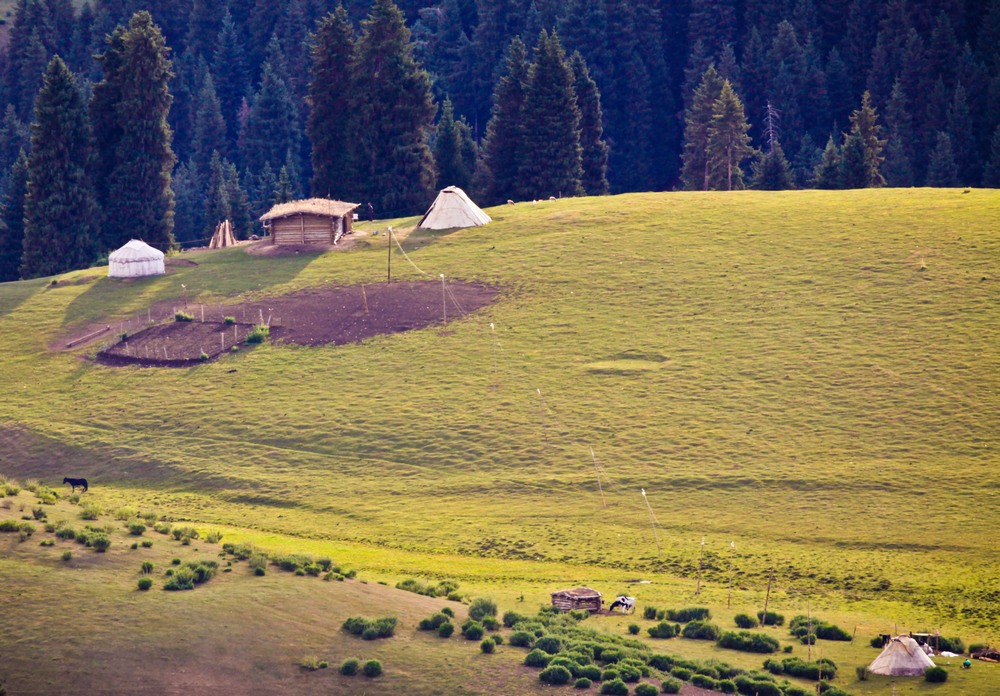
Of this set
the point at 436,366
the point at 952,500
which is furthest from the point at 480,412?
the point at 952,500

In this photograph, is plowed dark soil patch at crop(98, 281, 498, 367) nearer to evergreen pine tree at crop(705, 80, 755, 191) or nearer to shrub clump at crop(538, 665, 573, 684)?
shrub clump at crop(538, 665, 573, 684)

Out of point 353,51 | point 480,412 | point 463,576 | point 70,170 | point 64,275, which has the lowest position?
point 463,576

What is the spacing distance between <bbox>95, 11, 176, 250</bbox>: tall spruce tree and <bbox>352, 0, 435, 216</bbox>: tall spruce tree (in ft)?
58.9

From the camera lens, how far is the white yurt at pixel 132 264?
10544cm

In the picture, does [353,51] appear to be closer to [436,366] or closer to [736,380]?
[436,366]

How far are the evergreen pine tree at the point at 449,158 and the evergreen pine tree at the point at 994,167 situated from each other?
54.1 m

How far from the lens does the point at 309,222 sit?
4301 inches

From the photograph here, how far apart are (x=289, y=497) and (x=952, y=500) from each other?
104ft

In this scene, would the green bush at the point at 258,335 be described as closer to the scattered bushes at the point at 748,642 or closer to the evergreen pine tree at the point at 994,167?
the scattered bushes at the point at 748,642

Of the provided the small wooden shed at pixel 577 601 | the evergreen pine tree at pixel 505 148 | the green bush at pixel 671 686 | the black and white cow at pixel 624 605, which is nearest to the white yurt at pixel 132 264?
the evergreen pine tree at pixel 505 148

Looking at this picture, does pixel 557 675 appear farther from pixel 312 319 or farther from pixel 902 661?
pixel 312 319

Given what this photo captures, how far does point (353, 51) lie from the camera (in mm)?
132500

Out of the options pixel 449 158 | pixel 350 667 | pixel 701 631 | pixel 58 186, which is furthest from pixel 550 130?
pixel 350 667

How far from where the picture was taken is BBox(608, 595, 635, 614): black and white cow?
54.7m
